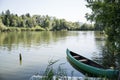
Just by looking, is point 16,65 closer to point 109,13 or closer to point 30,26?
point 109,13

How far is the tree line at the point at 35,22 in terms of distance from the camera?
4870 inches

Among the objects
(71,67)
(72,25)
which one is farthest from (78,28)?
(71,67)

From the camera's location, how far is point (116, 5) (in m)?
10.9

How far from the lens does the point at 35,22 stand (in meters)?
147

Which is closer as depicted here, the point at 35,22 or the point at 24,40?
the point at 24,40

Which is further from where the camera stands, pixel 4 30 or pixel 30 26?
pixel 30 26

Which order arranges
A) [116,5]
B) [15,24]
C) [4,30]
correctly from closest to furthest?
[116,5] < [4,30] < [15,24]

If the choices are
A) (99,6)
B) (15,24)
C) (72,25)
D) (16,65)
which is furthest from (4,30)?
(99,6)

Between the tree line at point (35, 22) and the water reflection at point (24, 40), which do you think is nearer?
the water reflection at point (24, 40)

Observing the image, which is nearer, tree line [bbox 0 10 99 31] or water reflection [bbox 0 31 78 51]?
water reflection [bbox 0 31 78 51]

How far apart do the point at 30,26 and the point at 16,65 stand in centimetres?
11745

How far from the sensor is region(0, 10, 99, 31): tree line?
124 meters

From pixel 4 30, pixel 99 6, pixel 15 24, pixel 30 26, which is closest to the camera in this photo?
pixel 99 6

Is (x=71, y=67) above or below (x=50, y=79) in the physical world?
below
